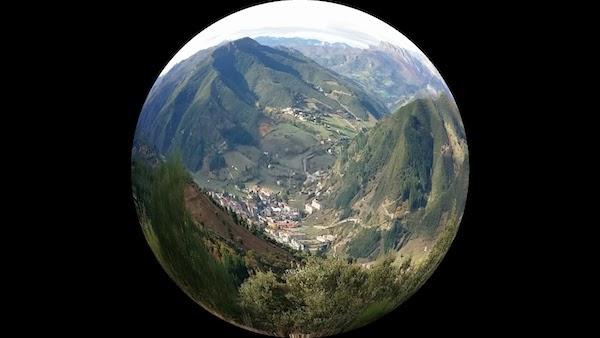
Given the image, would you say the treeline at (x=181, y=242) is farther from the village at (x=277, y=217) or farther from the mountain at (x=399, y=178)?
the mountain at (x=399, y=178)

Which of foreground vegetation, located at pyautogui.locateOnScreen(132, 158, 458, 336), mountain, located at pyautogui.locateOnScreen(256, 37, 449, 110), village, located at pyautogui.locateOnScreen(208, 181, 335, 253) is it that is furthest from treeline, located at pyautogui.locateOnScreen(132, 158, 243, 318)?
mountain, located at pyautogui.locateOnScreen(256, 37, 449, 110)

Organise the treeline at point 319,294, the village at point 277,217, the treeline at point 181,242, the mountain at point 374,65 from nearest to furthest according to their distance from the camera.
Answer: the village at point 277,217, the treeline at point 319,294, the treeline at point 181,242, the mountain at point 374,65

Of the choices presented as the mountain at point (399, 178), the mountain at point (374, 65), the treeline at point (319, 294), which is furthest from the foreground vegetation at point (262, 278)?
the mountain at point (374, 65)

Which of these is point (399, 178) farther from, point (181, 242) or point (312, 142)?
point (181, 242)

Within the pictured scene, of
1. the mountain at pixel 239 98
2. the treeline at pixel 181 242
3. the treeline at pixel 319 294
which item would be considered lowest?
the treeline at pixel 319 294

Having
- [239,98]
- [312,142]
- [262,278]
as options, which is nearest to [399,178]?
[312,142]

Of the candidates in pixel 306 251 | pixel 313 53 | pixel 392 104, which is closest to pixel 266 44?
pixel 313 53

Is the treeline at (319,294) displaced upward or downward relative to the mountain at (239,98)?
downward
